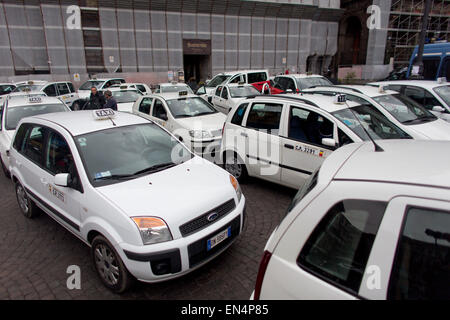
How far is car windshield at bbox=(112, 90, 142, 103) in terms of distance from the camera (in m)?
11.5

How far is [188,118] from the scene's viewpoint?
7.87m

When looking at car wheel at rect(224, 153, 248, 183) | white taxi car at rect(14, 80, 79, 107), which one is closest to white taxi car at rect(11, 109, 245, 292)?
car wheel at rect(224, 153, 248, 183)

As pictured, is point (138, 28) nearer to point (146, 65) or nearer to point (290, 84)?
point (146, 65)

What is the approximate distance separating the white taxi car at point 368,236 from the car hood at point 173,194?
4.58 feet

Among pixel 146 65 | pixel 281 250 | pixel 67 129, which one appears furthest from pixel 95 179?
pixel 146 65

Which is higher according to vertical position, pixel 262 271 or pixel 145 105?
pixel 145 105

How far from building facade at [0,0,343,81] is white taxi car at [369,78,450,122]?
23.6 m

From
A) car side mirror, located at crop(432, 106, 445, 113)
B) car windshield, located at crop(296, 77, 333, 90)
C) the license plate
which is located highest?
car windshield, located at crop(296, 77, 333, 90)

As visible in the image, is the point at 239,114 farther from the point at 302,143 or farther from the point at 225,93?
the point at 225,93

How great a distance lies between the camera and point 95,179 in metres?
3.31

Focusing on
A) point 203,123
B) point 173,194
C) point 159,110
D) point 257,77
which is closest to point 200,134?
point 203,123

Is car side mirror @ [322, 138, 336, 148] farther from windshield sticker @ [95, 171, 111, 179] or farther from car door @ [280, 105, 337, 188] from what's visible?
windshield sticker @ [95, 171, 111, 179]

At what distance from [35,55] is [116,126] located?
26120 mm

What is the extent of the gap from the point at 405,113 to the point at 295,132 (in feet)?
8.09
